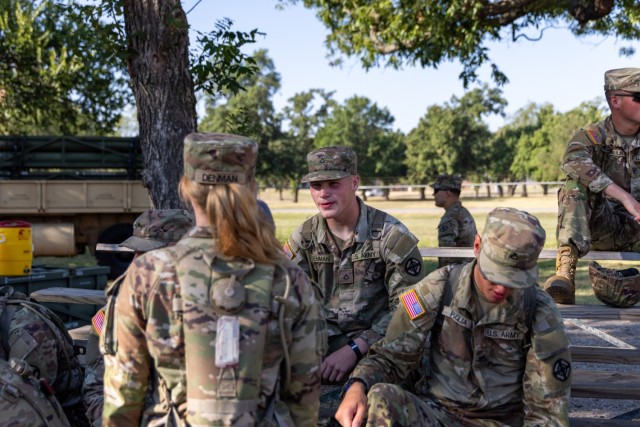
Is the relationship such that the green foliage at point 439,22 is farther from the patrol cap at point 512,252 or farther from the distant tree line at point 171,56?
the patrol cap at point 512,252

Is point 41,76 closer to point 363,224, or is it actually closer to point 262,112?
point 363,224

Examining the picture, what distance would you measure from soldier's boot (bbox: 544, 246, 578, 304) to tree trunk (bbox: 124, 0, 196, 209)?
9.94ft

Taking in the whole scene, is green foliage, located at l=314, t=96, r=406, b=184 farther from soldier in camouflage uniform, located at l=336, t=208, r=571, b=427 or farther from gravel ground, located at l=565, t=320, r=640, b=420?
soldier in camouflage uniform, located at l=336, t=208, r=571, b=427

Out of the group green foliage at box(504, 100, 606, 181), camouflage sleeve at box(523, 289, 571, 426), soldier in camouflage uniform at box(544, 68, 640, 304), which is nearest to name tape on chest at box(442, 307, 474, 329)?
camouflage sleeve at box(523, 289, 571, 426)

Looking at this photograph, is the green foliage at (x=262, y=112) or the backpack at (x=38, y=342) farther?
the green foliage at (x=262, y=112)

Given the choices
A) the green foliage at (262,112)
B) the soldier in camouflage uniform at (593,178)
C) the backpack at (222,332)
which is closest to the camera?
the backpack at (222,332)

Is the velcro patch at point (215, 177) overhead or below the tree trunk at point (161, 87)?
below

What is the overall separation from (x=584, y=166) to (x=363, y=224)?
2156mm

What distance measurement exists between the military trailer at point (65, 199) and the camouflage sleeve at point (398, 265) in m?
9.71

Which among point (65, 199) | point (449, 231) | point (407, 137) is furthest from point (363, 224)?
point (407, 137)

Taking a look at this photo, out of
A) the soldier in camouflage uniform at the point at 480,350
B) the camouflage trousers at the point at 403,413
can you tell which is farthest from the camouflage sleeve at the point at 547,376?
the camouflage trousers at the point at 403,413

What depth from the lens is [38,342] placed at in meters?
3.29

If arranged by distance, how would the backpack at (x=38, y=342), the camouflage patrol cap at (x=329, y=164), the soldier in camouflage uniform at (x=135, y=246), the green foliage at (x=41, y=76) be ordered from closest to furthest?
the soldier in camouflage uniform at (x=135, y=246)
the backpack at (x=38, y=342)
the camouflage patrol cap at (x=329, y=164)
the green foliage at (x=41, y=76)

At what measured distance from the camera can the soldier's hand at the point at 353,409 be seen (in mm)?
2900
